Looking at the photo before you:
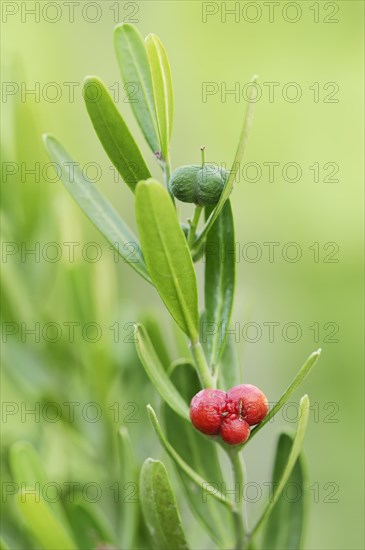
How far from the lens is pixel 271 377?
2148 millimetres

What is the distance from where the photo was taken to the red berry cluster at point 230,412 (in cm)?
62

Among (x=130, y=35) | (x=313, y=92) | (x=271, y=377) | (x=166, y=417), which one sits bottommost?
(x=271, y=377)

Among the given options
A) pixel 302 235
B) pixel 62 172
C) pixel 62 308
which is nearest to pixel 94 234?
pixel 62 308

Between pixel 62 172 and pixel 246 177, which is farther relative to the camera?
pixel 246 177

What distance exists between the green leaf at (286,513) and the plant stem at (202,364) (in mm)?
166

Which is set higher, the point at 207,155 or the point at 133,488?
the point at 207,155

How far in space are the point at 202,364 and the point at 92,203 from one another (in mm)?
193

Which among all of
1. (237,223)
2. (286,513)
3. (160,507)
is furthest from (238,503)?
(237,223)

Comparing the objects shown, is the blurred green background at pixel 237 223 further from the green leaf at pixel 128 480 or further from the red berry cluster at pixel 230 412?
the red berry cluster at pixel 230 412

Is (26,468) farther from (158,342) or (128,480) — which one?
(158,342)

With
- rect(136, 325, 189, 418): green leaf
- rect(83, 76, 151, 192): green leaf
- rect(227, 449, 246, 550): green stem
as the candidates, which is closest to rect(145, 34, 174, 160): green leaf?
rect(83, 76, 151, 192): green leaf

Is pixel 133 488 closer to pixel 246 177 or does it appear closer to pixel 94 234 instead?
pixel 94 234

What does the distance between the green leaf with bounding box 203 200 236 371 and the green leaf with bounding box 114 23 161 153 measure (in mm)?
92

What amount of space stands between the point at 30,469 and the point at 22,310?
393mm
